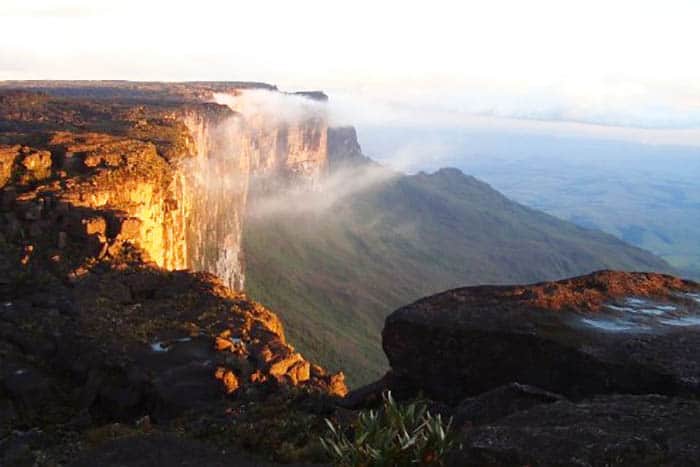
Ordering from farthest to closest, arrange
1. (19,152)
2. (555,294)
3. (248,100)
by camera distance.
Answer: (248,100) < (19,152) < (555,294)

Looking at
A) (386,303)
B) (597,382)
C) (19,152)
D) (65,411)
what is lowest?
(386,303)

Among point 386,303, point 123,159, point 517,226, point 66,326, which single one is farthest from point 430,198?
point 66,326

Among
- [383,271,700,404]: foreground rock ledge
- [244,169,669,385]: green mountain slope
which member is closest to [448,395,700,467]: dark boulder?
[383,271,700,404]: foreground rock ledge

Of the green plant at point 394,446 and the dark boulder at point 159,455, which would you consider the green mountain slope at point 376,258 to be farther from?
the green plant at point 394,446

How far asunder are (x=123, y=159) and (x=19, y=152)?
575 cm

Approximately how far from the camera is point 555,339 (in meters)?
18.0

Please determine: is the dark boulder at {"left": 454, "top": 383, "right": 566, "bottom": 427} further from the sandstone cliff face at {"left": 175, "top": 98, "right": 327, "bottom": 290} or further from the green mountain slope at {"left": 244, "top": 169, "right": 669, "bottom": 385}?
the green mountain slope at {"left": 244, "top": 169, "right": 669, "bottom": 385}

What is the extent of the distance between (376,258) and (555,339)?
399 feet

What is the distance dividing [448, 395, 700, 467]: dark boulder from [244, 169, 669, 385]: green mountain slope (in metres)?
55.6

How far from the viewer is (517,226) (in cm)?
19288

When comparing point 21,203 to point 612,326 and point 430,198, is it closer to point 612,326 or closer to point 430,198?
point 612,326

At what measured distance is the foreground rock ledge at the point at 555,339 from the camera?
16938 millimetres

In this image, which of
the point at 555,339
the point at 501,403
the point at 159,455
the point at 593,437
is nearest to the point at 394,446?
the point at 593,437

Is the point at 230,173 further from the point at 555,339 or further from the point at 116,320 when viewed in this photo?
the point at 555,339
